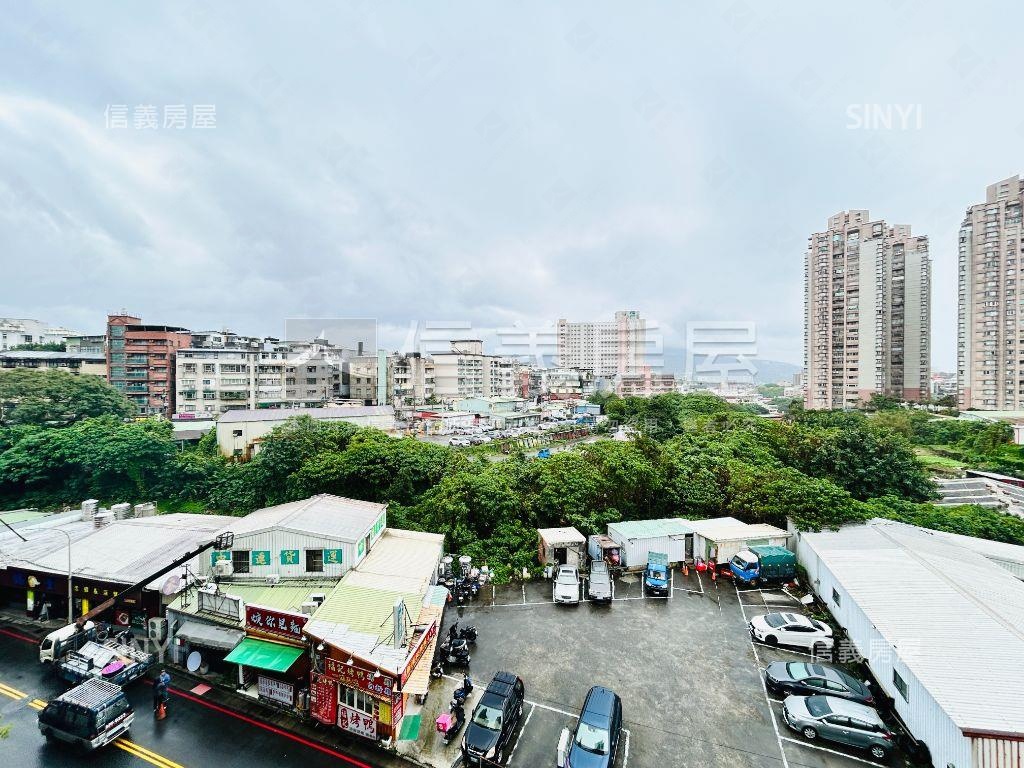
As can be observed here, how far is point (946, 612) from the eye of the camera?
8.39m

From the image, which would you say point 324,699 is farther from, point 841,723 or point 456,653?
point 841,723

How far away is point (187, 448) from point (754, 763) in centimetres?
3596

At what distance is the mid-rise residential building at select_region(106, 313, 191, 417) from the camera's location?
42.3 meters

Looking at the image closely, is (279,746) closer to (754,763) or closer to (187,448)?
(754,763)

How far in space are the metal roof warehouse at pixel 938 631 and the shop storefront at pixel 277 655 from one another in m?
10.7

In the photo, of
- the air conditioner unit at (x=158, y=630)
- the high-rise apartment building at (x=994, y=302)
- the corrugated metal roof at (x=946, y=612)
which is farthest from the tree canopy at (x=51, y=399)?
the high-rise apartment building at (x=994, y=302)

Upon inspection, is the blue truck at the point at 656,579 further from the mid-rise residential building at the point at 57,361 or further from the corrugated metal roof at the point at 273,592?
the mid-rise residential building at the point at 57,361

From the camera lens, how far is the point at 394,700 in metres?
7.29

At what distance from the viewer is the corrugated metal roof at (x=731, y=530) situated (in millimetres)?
14055

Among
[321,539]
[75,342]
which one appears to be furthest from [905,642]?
[75,342]

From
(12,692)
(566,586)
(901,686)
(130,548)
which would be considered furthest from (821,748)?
(130,548)

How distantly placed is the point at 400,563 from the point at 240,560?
4.00 m

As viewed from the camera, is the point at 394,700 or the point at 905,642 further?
the point at 905,642

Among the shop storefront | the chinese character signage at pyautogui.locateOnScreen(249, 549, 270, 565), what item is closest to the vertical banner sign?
the shop storefront
